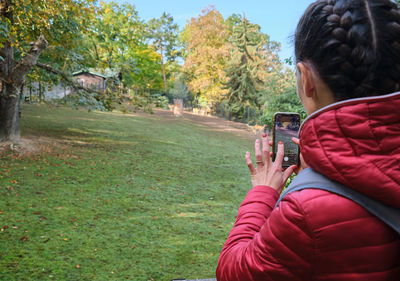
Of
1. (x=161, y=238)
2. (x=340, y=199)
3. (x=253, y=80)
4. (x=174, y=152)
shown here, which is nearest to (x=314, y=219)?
(x=340, y=199)

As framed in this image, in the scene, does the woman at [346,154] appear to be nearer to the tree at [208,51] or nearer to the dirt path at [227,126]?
the dirt path at [227,126]

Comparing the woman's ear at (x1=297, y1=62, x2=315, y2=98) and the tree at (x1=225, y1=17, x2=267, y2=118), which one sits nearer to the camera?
the woman's ear at (x1=297, y1=62, x2=315, y2=98)

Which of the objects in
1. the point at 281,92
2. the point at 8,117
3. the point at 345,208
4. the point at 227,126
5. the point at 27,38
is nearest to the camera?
the point at 345,208

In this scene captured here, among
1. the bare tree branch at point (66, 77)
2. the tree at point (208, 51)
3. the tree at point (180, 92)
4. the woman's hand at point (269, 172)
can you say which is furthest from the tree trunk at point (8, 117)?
the tree at point (180, 92)

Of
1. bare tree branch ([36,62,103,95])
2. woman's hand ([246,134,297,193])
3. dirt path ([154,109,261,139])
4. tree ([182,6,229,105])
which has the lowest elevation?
dirt path ([154,109,261,139])

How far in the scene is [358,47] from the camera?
3.09ft

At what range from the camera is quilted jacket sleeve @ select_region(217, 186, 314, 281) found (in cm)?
93

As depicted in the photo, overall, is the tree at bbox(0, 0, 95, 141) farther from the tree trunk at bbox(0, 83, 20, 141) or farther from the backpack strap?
the backpack strap

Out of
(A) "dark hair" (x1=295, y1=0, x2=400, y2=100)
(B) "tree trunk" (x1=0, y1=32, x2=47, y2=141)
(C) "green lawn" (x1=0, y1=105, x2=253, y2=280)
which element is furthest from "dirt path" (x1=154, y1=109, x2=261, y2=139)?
(A) "dark hair" (x1=295, y1=0, x2=400, y2=100)

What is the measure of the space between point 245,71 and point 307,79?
36196mm

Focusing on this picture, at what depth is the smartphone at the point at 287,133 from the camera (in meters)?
1.72

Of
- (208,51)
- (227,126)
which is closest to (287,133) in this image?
(227,126)

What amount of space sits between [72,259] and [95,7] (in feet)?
28.0

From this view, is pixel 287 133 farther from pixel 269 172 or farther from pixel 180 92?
pixel 180 92
